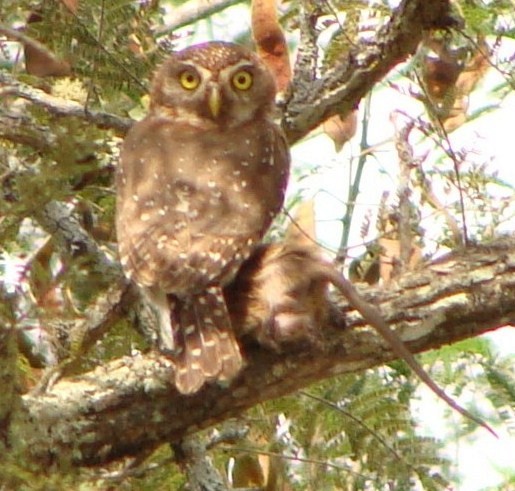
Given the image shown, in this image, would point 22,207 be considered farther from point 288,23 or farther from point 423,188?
point 288,23

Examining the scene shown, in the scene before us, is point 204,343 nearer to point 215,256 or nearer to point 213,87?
point 215,256

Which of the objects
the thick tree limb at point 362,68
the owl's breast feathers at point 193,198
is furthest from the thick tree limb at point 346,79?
the owl's breast feathers at point 193,198

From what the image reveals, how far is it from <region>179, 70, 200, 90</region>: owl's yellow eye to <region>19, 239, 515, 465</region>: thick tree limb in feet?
4.91

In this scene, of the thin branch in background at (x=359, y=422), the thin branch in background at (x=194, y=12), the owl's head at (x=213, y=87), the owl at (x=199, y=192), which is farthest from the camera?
the thin branch in background at (x=194, y=12)

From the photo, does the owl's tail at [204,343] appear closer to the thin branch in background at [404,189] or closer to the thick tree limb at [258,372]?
the thick tree limb at [258,372]

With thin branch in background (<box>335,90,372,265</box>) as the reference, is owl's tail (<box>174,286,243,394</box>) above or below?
below

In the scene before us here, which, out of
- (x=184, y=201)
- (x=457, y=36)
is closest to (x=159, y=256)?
(x=184, y=201)

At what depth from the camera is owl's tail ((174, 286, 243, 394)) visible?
165 inches

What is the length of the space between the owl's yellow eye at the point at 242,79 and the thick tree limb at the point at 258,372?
4.60ft

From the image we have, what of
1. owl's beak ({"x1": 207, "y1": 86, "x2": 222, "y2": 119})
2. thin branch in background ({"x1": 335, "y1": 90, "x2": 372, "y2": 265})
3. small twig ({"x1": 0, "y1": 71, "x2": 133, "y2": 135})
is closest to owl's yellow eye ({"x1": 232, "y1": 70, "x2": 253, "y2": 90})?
owl's beak ({"x1": 207, "y1": 86, "x2": 222, "y2": 119})

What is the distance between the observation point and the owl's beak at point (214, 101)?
221 inches

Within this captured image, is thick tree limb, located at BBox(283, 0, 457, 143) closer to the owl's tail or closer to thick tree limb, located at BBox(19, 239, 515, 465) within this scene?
thick tree limb, located at BBox(19, 239, 515, 465)

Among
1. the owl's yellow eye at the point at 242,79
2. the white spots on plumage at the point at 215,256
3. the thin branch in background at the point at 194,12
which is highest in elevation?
the thin branch in background at the point at 194,12

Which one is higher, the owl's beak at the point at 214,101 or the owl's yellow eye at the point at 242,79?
the owl's yellow eye at the point at 242,79
